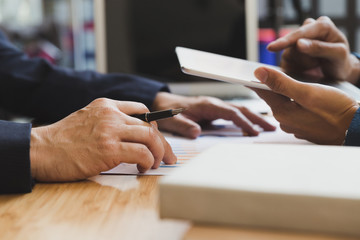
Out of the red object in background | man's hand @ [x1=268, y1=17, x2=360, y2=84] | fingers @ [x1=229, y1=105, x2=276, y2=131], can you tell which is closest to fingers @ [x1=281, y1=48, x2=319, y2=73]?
man's hand @ [x1=268, y1=17, x2=360, y2=84]

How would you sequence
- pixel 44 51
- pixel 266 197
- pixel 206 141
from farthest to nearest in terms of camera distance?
pixel 44 51, pixel 206 141, pixel 266 197

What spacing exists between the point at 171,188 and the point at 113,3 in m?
1.28

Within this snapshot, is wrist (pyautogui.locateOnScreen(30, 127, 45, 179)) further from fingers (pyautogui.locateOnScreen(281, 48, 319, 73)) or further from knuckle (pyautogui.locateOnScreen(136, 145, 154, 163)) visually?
fingers (pyautogui.locateOnScreen(281, 48, 319, 73))

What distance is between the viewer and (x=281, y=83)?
525 millimetres

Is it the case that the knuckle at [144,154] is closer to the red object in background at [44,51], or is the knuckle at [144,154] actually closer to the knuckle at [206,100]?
the knuckle at [206,100]

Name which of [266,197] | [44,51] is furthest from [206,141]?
[44,51]

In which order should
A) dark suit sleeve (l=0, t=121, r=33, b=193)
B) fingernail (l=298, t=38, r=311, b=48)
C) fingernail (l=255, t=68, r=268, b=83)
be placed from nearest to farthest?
1. dark suit sleeve (l=0, t=121, r=33, b=193)
2. fingernail (l=255, t=68, r=268, b=83)
3. fingernail (l=298, t=38, r=311, b=48)

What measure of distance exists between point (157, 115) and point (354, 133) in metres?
0.26

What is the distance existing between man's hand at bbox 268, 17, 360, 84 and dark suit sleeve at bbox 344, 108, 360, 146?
0.35 meters

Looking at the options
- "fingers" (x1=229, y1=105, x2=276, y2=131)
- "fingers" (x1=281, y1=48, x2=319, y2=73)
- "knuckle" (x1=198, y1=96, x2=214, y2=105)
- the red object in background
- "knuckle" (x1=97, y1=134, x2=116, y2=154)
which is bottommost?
the red object in background

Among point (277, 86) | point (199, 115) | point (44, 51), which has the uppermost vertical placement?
point (277, 86)

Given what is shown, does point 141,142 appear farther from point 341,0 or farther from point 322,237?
point 341,0

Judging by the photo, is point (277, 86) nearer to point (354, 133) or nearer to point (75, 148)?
point (354, 133)

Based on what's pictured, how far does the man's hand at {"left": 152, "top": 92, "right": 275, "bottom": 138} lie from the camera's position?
28.8 inches
